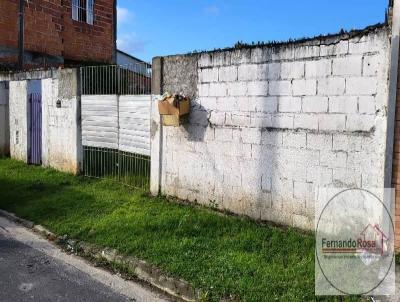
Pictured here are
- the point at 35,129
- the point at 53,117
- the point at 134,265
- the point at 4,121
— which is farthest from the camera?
the point at 4,121

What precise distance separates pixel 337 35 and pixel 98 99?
5.22 m

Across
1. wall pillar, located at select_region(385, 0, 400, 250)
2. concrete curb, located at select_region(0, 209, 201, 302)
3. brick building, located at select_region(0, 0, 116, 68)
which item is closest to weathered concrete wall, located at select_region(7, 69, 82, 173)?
concrete curb, located at select_region(0, 209, 201, 302)

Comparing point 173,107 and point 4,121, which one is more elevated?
point 173,107

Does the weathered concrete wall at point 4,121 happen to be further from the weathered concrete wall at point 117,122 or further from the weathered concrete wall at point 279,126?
the weathered concrete wall at point 279,126

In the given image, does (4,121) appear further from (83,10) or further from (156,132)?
(83,10)

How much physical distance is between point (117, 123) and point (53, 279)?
415 cm

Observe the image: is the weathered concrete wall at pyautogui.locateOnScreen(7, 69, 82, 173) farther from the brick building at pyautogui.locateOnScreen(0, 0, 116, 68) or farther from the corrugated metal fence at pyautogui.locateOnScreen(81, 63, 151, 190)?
the brick building at pyautogui.locateOnScreen(0, 0, 116, 68)

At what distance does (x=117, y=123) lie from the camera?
321 inches

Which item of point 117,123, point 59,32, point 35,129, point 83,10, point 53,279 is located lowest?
point 53,279

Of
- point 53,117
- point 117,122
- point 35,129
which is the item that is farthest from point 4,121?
point 117,122

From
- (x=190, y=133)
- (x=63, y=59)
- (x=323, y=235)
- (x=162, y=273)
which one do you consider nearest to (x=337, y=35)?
(x=323, y=235)

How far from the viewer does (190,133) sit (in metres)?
6.57

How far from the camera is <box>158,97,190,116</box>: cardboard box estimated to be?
6.38 meters

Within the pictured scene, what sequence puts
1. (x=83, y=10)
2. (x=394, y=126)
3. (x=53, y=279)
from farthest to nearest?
(x=83, y=10)
(x=53, y=279)
(x=394, y=126)
